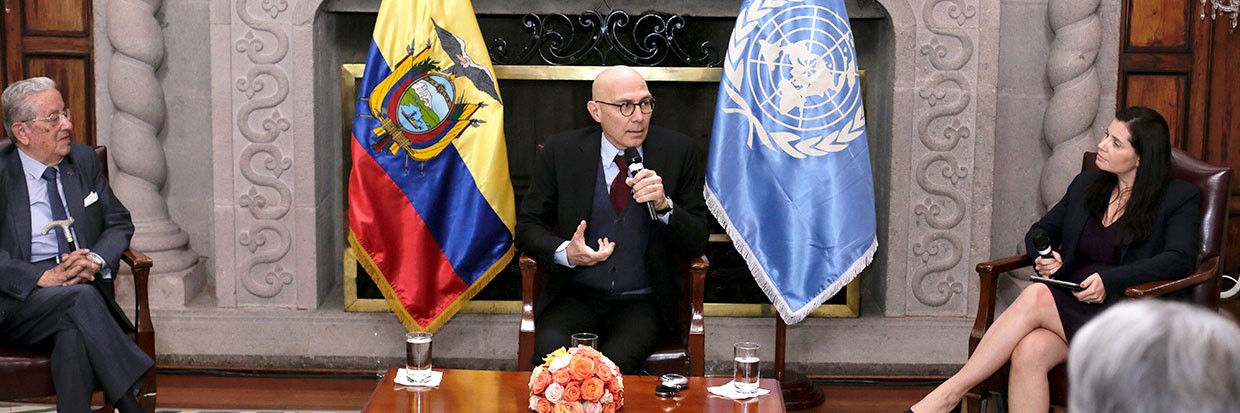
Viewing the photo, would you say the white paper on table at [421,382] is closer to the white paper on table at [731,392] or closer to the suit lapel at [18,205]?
the white paper on table at [731,392]

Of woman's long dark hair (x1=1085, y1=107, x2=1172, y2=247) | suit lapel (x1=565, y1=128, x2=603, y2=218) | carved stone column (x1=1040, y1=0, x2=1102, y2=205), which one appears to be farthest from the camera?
carved stone column (x1=1040, y1=0, x2=1102, y2=205)

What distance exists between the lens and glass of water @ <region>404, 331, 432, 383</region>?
326 cm

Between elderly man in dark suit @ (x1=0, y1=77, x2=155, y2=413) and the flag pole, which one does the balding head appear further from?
elderly man in dark suit @ (x1=0, y1=77, x2=155, y2=413)

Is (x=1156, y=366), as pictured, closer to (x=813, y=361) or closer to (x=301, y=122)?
(x=813, y=361)

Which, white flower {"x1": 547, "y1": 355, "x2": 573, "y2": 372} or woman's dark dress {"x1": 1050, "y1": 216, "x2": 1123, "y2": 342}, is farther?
woman's dark dress {"x1": 1050, "y1": 216, "x2": 1123, "y2": 342}

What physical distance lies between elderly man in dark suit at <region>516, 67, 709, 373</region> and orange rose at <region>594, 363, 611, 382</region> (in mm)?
818

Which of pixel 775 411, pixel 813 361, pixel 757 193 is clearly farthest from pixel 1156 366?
pixel 813 361

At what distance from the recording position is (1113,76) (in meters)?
5.00

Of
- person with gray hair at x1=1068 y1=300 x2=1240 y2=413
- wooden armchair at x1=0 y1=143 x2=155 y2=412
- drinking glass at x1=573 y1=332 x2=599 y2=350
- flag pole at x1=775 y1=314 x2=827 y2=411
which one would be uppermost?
person with gray hair at x1=1068 y1=300 x2=1240 y2=413

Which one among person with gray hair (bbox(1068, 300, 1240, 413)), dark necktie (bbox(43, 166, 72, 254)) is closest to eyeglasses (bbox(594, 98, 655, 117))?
dark necktie (bbox(43, 166, 72, 254))

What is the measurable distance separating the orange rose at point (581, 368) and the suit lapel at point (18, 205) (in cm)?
183

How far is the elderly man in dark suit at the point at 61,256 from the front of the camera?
143 inches

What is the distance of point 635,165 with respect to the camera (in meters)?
3.57

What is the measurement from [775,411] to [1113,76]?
2565 mm
